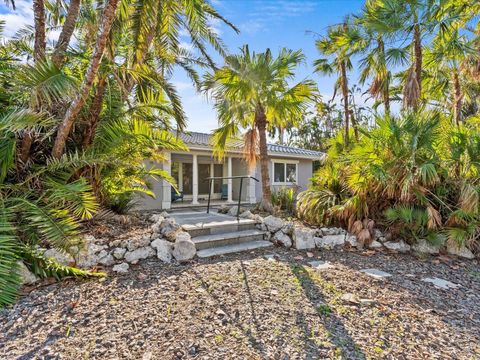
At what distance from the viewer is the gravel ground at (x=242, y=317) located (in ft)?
8.02

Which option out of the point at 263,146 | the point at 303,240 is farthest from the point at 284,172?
the point at 303,240

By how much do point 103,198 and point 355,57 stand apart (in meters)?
8.39

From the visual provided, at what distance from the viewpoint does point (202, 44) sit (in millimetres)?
8188

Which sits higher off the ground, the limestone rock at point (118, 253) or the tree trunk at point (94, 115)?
the tree trunk at point (94, 115)

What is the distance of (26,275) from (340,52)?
9571mm

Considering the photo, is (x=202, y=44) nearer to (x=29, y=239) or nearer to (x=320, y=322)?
(x=29, y=239)

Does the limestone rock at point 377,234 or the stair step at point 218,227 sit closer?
the stair step at point 218,227

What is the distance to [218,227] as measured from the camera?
609cm

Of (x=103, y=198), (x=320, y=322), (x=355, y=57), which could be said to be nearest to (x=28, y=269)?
Result: (x=103, y=198)

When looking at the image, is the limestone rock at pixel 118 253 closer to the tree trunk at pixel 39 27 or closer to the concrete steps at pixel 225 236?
the concrete steps at pixel 225 236

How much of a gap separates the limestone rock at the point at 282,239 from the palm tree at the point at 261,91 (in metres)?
1.91

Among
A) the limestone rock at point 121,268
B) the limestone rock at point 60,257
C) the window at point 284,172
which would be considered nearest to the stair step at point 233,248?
the limestone rock at point 121,268

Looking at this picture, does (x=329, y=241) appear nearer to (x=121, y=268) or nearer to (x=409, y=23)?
(x=121, y=268)

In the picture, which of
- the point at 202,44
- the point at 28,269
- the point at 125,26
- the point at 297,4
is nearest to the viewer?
the point at 28,269
